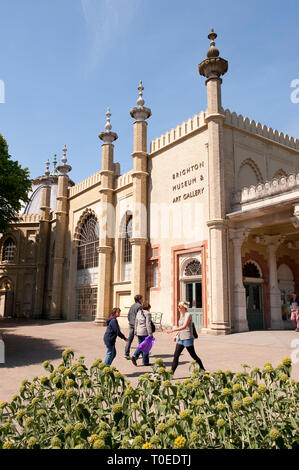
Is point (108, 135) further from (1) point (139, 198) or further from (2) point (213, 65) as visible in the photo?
(2) point (213, 65)

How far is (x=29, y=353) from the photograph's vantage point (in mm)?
9664

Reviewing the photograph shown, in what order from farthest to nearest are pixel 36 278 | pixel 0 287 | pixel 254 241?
pixel 0 287 < pixel 36 278 < pixel 254 241

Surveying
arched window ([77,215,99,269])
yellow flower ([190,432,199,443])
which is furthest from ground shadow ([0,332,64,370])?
arched window ([77,215,99,269])

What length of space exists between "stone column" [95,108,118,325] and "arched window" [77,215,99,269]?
242cm

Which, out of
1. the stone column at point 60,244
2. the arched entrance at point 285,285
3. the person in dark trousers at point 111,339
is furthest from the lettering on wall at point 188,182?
the stone column at point 60,244

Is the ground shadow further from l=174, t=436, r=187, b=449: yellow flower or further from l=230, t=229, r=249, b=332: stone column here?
l=230, t=229, r=249, b=332: stone column

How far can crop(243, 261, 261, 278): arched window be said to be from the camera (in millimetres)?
17328

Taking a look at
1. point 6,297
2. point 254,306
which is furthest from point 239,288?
point 6,297

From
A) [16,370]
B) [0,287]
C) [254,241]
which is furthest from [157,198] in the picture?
[0,287]

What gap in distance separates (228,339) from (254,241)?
6141 mm

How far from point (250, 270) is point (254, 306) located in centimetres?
183

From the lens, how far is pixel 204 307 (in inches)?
621
